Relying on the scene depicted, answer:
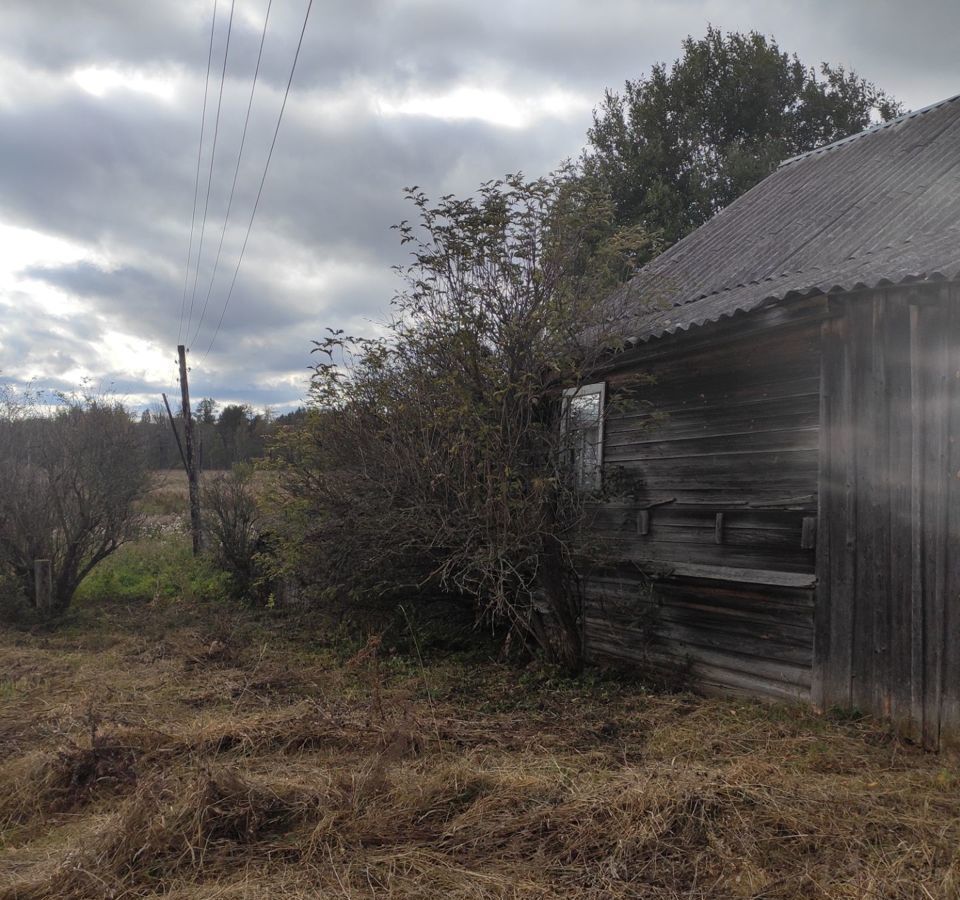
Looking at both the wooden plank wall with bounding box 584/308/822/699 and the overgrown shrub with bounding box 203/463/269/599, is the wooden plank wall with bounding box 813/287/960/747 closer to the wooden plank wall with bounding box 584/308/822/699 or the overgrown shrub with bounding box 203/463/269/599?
the wooden plank wall with bounding box 584/308/822/699

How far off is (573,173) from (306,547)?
510 centimetres

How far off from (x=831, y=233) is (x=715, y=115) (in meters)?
15.6

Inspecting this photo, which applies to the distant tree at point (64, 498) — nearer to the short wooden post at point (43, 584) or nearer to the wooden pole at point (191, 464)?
the short wooden post at point (43, 584)

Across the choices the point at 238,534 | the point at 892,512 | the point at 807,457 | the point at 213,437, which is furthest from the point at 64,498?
the point at 213,437

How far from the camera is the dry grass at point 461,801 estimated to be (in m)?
3.50

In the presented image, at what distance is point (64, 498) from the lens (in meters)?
12.1

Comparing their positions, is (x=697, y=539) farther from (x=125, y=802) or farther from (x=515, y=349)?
(x=125, y=802)

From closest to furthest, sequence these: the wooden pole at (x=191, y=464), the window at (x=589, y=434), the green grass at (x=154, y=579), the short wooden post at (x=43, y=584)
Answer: the window at (x=589, y=434) → the short wooden post at (x=43, y=584) → the green grass at (x=154, y=579) → the wooden pole at (x=191, y=464)

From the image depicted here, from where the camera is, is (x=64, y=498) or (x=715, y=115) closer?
(x=64, y=498)

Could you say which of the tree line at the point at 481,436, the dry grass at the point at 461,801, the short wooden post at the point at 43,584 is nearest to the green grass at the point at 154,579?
the short wooden post at the point at 43,584

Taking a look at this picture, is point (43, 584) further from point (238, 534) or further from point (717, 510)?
point (717, 510)

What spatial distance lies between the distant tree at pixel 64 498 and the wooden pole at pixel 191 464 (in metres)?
2.38

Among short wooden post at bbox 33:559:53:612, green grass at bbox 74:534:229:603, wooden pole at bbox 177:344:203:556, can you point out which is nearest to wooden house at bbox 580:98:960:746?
green grass at bbox 74:534:229:603

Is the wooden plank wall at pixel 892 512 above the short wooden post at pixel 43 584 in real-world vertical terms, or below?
above
